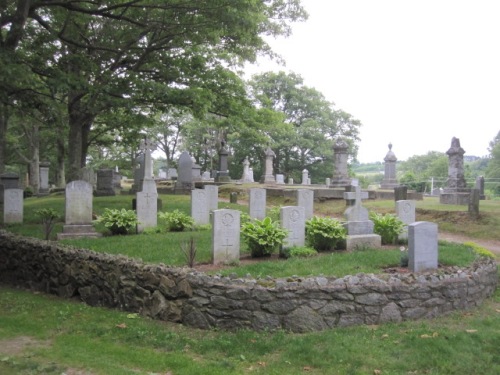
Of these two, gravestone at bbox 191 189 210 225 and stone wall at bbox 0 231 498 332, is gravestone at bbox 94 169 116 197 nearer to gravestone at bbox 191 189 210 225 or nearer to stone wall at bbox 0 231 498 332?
gravestone at bbox 191 189 210 225

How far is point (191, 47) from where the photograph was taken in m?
15.4

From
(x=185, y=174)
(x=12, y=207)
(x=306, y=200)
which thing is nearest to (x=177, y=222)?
(x=306, y=200)

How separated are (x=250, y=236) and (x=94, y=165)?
34.6m

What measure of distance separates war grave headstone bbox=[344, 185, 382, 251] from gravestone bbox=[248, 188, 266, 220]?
4.03 meters

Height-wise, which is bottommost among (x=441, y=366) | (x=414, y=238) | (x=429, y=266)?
(x=441, y=366)

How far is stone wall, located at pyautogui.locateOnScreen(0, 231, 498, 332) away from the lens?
256 inches

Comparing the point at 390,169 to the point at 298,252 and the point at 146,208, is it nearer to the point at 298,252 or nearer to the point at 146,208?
the point at 146,208

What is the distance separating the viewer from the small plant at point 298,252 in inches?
351

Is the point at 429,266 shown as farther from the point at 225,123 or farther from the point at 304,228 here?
the point at 225,123

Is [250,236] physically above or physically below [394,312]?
above

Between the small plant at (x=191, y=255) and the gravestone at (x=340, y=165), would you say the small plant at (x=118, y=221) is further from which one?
the gravestone at (x=340, y=165)

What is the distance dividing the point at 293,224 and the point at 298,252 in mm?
763

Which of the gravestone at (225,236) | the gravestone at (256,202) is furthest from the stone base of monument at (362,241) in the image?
the gravestone at (256,202)

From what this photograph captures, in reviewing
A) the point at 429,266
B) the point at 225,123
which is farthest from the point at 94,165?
the point at 429,266
